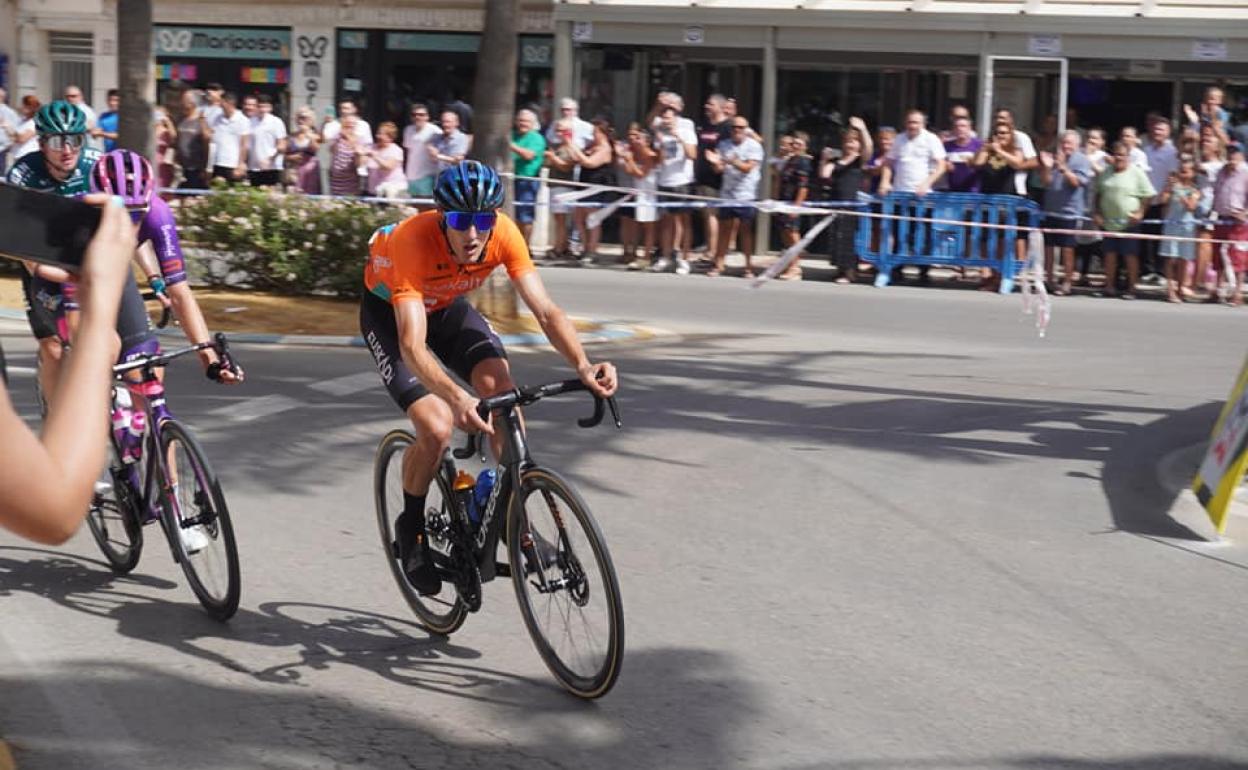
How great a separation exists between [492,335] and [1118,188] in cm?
1399

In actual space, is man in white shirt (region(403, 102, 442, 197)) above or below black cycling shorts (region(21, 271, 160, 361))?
above

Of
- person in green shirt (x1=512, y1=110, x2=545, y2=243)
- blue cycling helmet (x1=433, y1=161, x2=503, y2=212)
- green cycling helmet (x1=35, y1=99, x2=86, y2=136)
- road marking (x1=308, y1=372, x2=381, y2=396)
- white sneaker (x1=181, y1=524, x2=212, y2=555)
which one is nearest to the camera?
blue cycling helmet (x1=433, y1=161, x2=503, y2=212)

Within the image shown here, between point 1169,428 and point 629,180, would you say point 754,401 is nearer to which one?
point 1169,428

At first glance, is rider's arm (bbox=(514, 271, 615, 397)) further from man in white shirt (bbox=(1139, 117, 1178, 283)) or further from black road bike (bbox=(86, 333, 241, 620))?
man in white shirt (bbox=(1139, 117, 1178, 283))

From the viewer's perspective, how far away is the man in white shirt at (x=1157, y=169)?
19.3 metres

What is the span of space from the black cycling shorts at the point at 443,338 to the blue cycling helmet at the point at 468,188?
70 cm

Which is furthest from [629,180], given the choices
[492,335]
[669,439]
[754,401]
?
[492,335]

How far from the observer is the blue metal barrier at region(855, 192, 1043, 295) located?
761 inches

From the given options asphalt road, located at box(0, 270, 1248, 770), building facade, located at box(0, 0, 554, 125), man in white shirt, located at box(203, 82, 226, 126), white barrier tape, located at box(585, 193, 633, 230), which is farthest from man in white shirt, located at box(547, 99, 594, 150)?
asphalt road, located at box(0, 270, 1248, 770)

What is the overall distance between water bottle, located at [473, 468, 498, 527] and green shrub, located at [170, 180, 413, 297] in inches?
375

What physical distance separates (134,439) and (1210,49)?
1797 centimetres

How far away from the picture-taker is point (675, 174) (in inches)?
819

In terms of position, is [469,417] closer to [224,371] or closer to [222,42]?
[224,371]

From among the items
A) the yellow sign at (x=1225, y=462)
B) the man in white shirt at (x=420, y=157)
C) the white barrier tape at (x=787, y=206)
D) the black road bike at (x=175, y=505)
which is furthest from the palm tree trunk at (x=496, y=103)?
the black road bike at (x=175, y=505)
